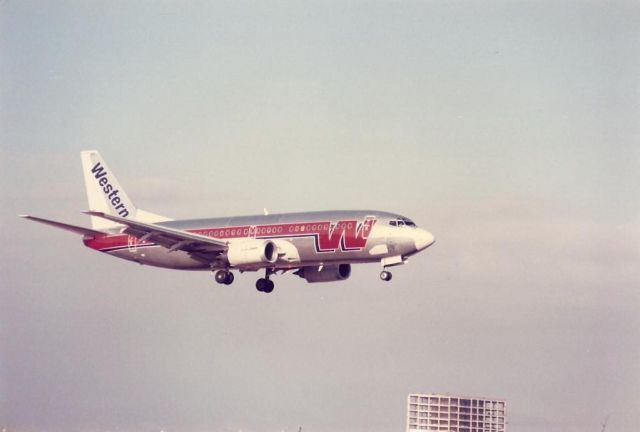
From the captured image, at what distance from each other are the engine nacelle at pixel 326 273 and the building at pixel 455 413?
190ft

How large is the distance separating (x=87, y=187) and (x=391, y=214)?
29.6 m

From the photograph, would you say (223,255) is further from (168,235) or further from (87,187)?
(87,187)

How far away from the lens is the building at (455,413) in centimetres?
14638

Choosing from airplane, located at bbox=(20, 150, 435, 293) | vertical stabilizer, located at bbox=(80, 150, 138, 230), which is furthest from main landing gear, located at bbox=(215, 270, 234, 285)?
vertical stabilizer, located at bbox=(80, 150, 138, 230)

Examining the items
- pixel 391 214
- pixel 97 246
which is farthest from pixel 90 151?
pixel 391 214

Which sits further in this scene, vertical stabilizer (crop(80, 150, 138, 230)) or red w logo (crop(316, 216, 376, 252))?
vertical stabilizer (crop(80, 150, 138, 230))

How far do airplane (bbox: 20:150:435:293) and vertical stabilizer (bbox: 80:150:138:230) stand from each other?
35.4 inches

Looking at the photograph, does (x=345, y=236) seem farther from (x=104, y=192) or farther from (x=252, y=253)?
(x=104, y=192)

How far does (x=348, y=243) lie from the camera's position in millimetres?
84438

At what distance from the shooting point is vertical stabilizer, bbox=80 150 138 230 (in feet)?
329

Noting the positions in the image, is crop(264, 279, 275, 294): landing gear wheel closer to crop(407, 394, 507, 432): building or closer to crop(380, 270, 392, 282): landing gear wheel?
crop(380, 270, 392, 282): landing gear wheel

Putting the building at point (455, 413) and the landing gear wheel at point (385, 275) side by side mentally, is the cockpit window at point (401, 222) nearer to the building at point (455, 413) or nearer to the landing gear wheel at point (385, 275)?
the landing gear wheel at point (385, 275)

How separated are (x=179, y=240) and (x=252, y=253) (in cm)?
610

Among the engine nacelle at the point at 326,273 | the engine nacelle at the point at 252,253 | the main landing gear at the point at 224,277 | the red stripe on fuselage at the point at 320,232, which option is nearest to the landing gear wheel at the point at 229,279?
the main landing gear at the point at 224,277
